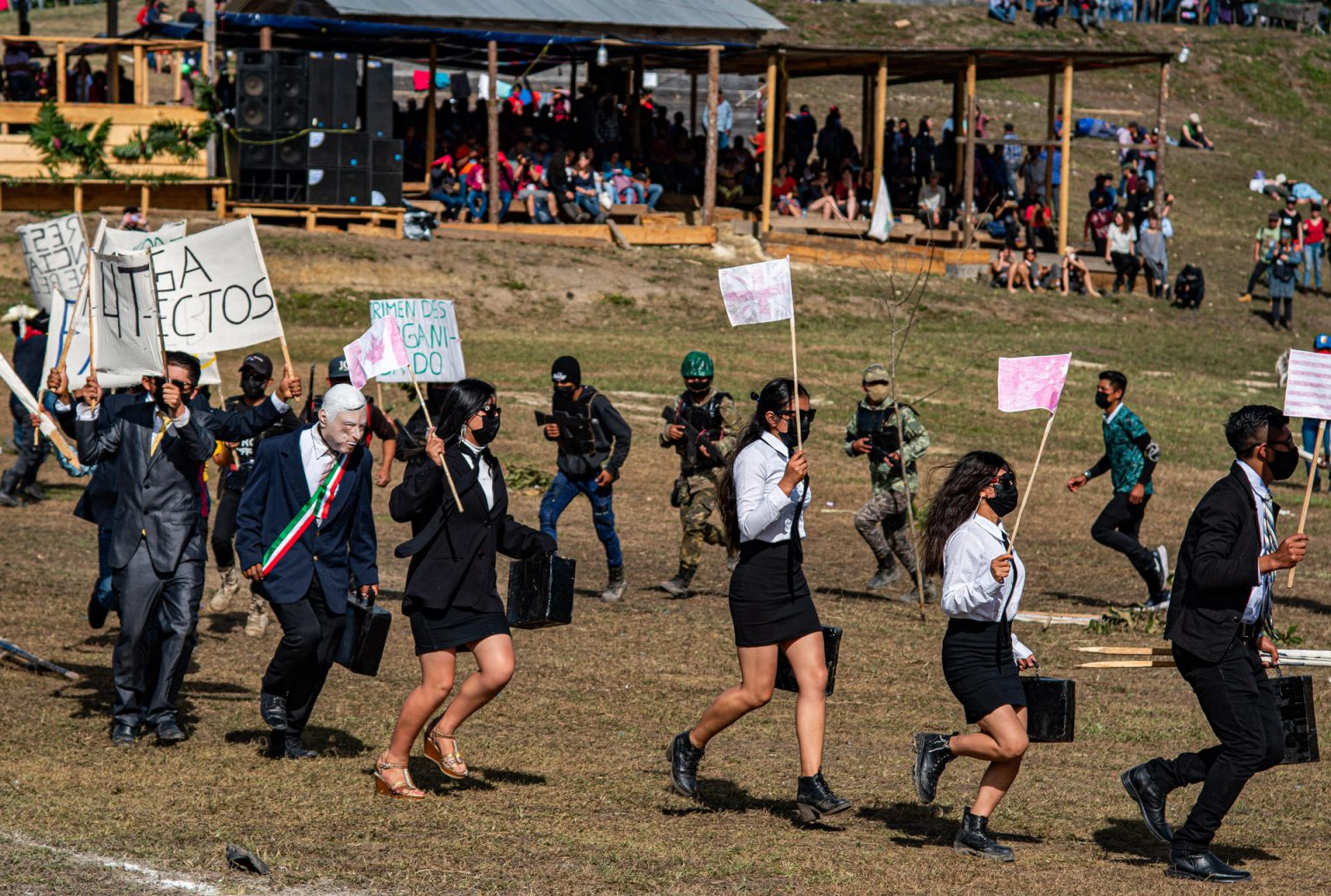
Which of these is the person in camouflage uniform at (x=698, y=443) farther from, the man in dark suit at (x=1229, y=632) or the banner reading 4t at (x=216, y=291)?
the man in dark suit at (x=1229, y=632)

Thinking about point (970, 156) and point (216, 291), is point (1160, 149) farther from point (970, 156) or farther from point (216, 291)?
point (216, 291)

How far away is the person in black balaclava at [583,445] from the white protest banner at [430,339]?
748 millimetres

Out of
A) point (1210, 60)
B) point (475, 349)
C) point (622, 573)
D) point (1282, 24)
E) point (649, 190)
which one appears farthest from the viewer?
point (1282, 24)

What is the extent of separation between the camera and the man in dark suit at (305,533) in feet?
26.5

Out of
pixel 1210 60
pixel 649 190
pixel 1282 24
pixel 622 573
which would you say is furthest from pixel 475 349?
pixel 1282 24

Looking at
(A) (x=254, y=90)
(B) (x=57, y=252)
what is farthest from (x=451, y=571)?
(A) (x=254, y=90)

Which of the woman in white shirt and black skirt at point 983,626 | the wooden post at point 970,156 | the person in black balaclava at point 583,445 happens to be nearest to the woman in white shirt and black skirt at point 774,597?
the woman in white shirt and black skirt at point 983,626

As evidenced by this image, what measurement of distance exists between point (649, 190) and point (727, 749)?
23.2 metres

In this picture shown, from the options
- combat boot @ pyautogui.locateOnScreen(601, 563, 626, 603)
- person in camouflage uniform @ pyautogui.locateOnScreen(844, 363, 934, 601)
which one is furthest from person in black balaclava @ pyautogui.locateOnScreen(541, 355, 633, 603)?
person in camouflage uniform @ pyautogui.locateOnScreen(844, 363, 934, 601)

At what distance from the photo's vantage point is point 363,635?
325 inches

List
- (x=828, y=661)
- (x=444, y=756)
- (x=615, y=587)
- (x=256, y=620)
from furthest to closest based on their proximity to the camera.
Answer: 1. (x=615, y=587)
2. (x=256, y=620)
3. (x=444, y=756)
4. (x=828, y=661)

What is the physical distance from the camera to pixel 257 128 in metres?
27.0

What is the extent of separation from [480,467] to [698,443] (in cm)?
485

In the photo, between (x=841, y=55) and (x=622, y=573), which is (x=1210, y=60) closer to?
(x=841, y=55)
